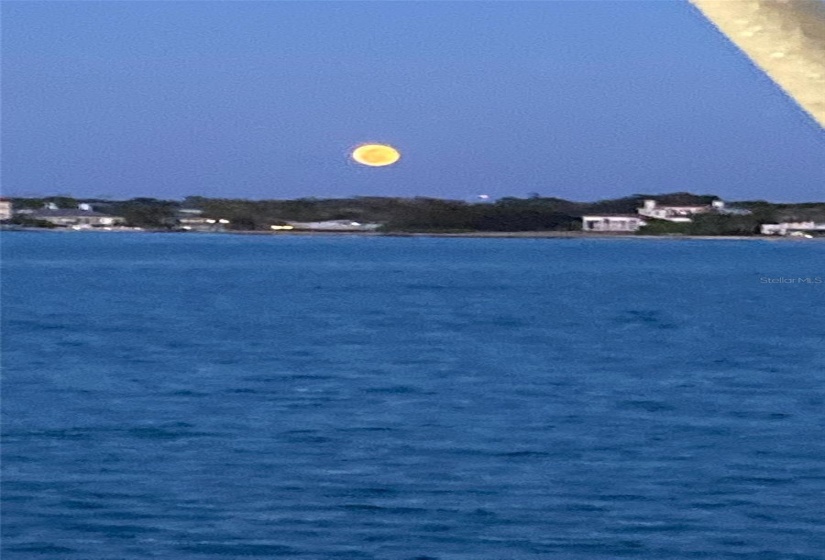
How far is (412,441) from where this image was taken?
20.5 m

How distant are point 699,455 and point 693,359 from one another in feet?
64.2

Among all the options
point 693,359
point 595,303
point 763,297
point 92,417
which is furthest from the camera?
point 763,297

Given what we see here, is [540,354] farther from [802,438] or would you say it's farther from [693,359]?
[802,438]

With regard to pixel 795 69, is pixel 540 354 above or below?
below

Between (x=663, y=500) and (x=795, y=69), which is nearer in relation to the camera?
(x=795, y=69)

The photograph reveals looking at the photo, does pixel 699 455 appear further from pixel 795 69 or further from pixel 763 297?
pixel 763 297

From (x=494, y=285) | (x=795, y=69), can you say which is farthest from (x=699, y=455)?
(x=494, y=285)

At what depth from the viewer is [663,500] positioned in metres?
16.3

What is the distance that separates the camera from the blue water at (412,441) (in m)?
14.5

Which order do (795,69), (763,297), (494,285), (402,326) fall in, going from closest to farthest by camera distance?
(795,69) < (402,326) < (763,297) < (494,285)

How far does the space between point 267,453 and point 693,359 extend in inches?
851

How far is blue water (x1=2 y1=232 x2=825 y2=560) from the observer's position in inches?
572

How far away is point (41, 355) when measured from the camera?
39.3 metres

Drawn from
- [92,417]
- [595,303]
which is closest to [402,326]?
[595,303]
